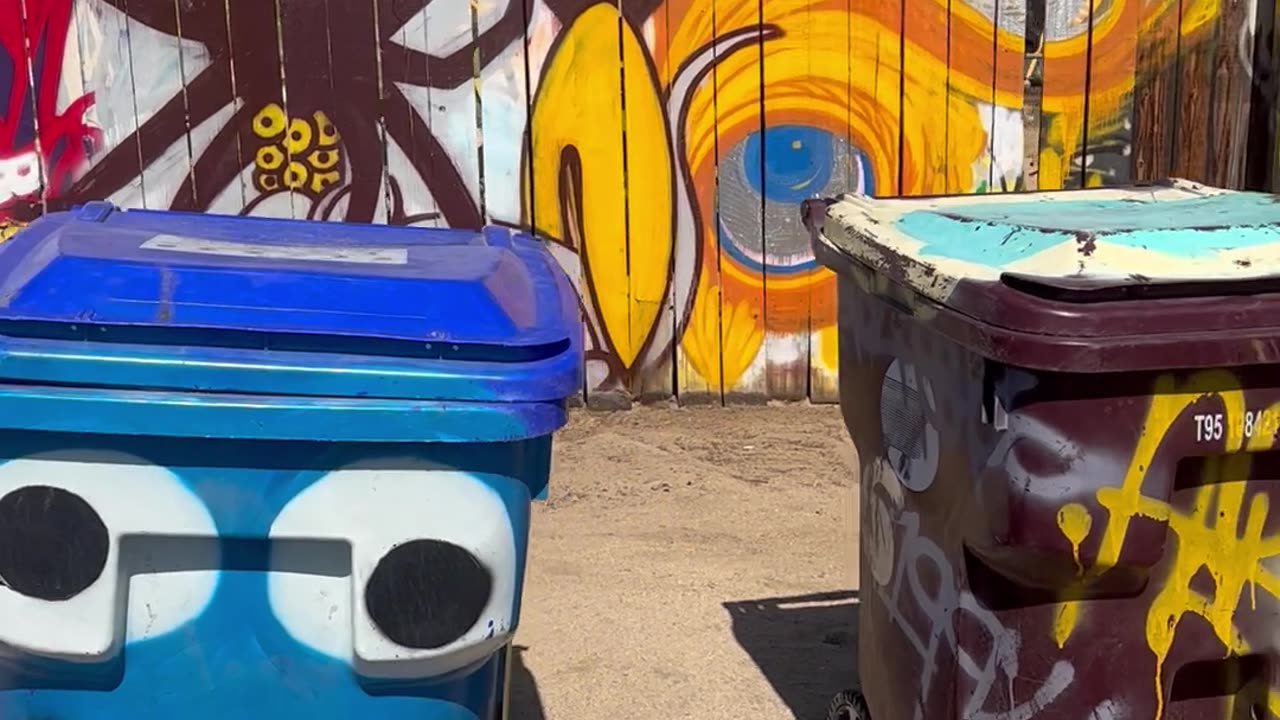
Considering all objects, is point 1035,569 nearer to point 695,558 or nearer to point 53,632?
point 53,632

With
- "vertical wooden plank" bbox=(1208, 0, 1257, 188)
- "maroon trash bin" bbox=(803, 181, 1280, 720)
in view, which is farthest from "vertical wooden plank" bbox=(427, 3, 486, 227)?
"maroon trash bin" bbox=(803, 181, 1280, 720)

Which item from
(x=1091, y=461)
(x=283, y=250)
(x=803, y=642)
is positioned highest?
(x=283, y=250)

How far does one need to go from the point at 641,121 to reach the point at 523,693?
106 inches

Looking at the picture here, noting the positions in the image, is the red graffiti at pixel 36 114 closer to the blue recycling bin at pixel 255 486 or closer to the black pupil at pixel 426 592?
the blue recycling bin at pixel 255 486

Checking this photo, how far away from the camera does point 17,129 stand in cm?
545

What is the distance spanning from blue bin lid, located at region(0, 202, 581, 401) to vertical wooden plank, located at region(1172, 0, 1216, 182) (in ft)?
13.3

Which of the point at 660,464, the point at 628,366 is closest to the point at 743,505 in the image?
the point at 660,464

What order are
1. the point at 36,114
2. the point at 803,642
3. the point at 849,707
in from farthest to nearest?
1. the point at 36,114
2. the point at 803,642
3. the point at 849,707

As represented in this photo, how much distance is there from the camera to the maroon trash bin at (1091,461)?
214 centimetres

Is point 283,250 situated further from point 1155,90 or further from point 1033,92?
point 1155,90

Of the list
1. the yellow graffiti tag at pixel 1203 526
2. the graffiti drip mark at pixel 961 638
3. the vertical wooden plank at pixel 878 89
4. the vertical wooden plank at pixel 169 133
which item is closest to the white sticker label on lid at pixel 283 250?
the graffiti drip mark at pixel 961 638

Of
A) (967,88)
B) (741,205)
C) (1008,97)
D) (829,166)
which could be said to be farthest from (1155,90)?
(741,205)

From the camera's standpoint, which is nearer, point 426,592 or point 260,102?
point 426,592

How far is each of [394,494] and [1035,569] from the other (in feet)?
3.39
